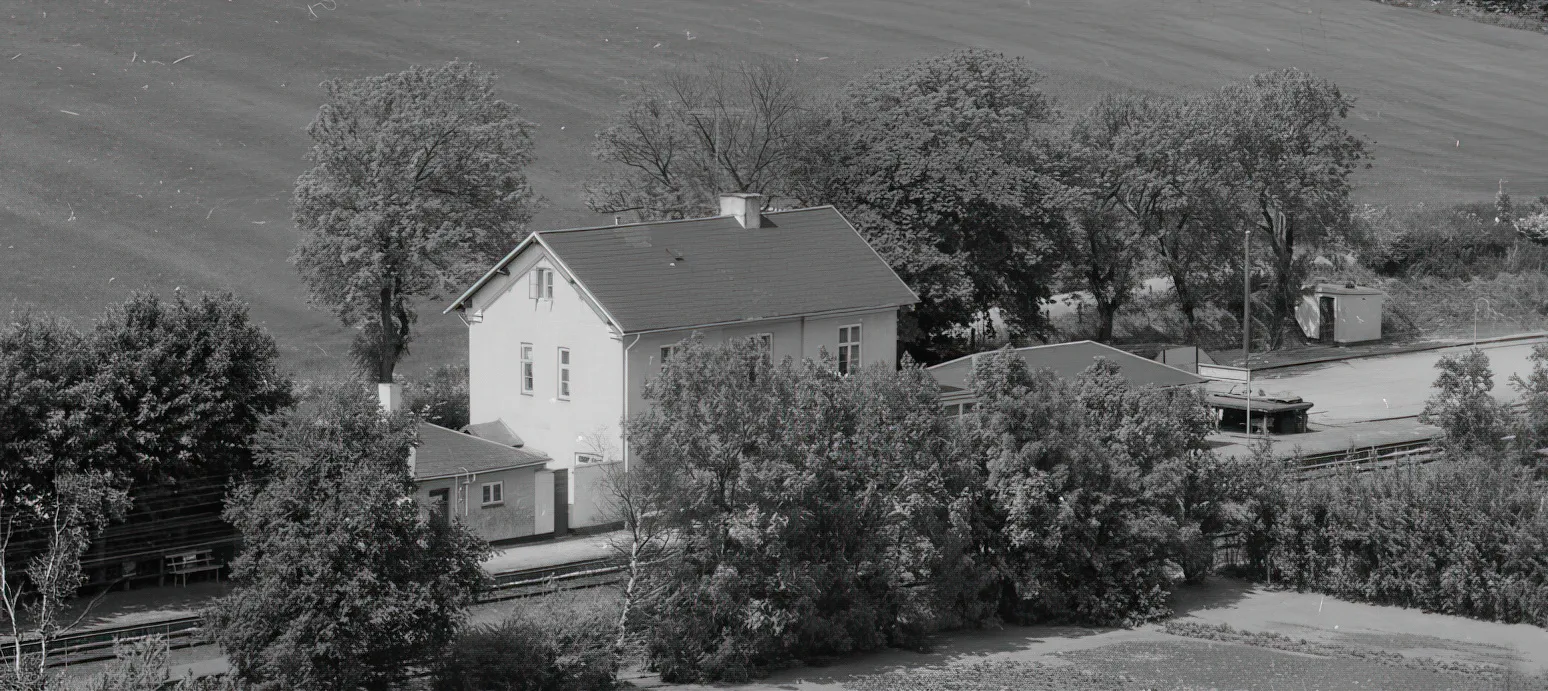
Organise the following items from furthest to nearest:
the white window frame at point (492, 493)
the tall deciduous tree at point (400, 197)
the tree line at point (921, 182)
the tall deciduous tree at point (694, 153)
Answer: the tall deciduous tree at point (694, 153) < the tree line at point (921, 182) < the tall deciduous tree at point (400, 197) < the white window frame at point (492, 493)

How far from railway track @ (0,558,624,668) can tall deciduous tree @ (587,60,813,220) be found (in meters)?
25.3

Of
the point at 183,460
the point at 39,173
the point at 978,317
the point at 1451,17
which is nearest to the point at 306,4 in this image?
the point at 39,173

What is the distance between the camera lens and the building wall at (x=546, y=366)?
1850 inches

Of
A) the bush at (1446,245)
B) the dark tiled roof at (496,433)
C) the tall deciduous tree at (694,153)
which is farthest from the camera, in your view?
the bush at (1446,245)

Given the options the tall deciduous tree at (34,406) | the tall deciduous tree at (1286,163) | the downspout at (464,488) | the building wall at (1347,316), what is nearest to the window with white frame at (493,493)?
the downspout at (464,488)

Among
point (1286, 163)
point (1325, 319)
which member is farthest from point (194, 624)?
point (1325, 319)

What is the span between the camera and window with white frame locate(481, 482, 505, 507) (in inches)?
1714

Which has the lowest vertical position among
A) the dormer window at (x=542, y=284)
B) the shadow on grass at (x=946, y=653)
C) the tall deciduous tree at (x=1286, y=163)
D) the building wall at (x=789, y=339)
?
the shadow on grass at (x=946, y=653)

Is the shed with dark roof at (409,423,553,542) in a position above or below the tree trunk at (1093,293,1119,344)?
below

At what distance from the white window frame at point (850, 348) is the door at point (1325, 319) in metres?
30.0

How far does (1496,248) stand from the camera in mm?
85875

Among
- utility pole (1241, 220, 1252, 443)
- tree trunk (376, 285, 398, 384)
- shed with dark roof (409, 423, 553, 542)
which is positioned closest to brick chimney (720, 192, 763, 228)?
shed with dark roof (409, 423, 553, 542)

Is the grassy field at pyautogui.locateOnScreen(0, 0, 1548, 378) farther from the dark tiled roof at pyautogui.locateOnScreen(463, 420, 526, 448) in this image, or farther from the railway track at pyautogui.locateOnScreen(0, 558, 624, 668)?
the railway track at pyautogui.locateOnScreen(0, 558, 624, 668)

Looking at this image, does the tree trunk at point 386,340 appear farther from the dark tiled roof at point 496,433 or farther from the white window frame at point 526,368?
the dark tiled roof at point 496,433
